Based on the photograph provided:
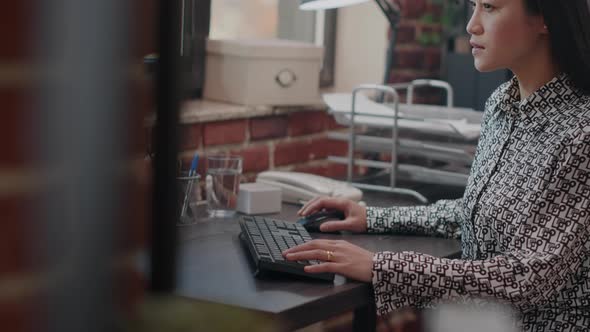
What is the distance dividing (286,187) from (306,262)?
65cm

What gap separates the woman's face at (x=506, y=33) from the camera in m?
1.46

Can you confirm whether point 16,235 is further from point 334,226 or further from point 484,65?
point 334,226

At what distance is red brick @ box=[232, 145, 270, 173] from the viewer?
232 cm

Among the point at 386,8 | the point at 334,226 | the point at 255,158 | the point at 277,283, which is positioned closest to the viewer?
the point at 277,283

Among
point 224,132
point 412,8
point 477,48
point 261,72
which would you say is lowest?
point 224,132

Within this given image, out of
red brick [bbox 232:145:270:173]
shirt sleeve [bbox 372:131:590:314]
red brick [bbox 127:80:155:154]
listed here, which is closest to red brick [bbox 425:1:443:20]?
red brick [bbox 232:145:270:173]

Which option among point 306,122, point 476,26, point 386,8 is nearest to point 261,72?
point 306,122

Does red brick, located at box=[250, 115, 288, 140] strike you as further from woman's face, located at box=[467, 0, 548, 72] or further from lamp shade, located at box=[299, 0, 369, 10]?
woman's face, located at box=[467, 0, 548, 72]

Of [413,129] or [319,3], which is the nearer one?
[319,3]

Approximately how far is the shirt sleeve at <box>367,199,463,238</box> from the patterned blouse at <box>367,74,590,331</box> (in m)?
0.15

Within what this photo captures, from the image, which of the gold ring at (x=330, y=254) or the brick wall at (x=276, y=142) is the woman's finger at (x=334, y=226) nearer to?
the gold ring at (x=330, y=254)

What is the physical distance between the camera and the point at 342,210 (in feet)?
5.69

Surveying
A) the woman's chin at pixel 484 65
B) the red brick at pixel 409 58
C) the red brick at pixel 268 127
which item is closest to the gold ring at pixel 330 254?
the woman's chin at pixel 484 65

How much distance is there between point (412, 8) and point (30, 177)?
9.22 ft
